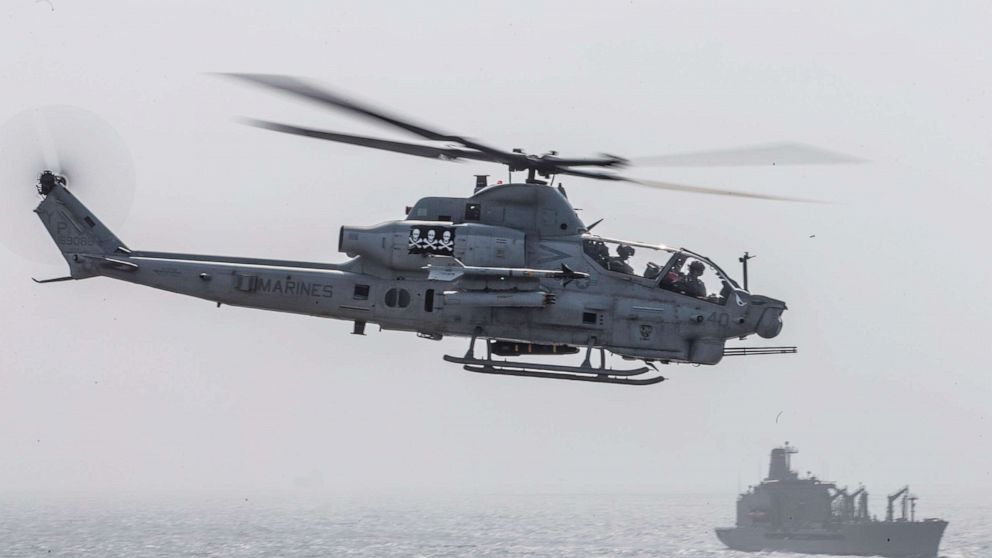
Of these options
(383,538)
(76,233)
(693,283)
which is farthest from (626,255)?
(383,538)

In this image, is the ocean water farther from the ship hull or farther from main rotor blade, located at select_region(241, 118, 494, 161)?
main rotor blade, located at select_region(241, 118, 494, 161)

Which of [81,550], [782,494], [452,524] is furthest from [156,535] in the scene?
[782,494]

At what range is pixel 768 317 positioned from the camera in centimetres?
2370

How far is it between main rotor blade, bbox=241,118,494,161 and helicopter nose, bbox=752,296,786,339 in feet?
17.9

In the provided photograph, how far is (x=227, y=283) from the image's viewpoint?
80.0 feet

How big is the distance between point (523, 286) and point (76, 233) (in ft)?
29.3

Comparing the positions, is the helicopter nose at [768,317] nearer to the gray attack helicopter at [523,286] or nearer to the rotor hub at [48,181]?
the gray attack helicopter at [523,286]

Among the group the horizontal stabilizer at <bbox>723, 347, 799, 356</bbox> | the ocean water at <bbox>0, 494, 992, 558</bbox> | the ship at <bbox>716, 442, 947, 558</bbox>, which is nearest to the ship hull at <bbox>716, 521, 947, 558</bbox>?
the ship at <bbox>716, 442, 947, 558</bbox>

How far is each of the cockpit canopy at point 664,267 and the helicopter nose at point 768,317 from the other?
57 centimetres

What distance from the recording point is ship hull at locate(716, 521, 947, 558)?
335 feet

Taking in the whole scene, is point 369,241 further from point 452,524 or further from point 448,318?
point 452,524

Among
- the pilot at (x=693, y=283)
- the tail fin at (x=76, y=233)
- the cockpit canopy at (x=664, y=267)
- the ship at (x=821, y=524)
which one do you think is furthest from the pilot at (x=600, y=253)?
the ship at (x=821, y=524)

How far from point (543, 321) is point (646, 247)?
233 centimetres

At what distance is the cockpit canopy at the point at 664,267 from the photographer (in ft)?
78.0
